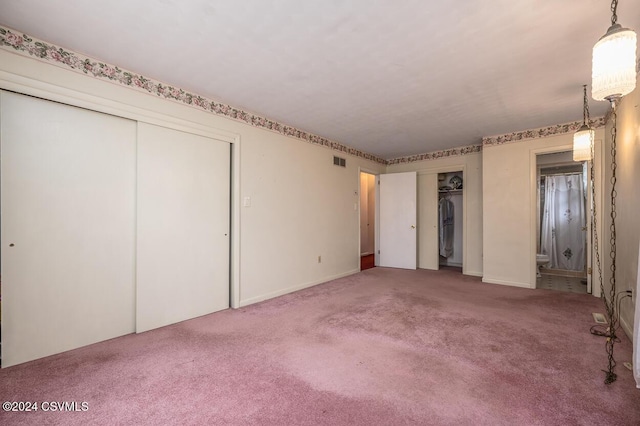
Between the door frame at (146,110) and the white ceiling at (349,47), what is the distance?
0.28 m

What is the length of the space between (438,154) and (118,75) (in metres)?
5.24

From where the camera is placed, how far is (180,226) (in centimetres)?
297

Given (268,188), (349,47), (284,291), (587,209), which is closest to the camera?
(349,47)

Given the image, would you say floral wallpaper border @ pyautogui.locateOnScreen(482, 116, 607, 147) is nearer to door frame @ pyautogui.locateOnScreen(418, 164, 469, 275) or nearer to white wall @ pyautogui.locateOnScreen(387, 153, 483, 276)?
white wall @ pyautogui.locateOnScreen(387, 153, 483, 276)

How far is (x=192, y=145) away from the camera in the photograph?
10.1 ft

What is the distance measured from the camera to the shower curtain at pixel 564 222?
552cm

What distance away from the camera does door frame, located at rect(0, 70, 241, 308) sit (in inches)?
83.7

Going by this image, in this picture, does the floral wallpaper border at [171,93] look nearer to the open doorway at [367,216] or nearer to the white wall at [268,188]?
the white wall at [268,188]

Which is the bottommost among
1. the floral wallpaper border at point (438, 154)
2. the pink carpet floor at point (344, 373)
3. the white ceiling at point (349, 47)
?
the pink carpet floor at point (344, 373)

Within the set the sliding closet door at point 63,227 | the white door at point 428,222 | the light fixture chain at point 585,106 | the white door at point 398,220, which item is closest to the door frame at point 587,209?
the light fixture chain at point 585,106

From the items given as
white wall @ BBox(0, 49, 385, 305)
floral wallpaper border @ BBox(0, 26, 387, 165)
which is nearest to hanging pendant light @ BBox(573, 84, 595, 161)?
white wall @ BBox(0, 49, 385, 305)

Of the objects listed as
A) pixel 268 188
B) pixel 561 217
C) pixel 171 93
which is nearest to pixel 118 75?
pixel 171 93

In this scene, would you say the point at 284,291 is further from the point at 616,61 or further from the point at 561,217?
the point at 561,217

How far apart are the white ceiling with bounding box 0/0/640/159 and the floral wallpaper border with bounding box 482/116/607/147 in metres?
0.50
